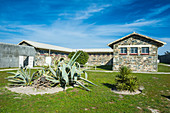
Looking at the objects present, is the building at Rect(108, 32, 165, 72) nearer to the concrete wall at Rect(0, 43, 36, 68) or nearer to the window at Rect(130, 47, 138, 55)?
the window at Rect(130, 47, 138, 55)

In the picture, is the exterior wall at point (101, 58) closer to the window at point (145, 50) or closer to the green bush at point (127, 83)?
the window at point (145, 50)

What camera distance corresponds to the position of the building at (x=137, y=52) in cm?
1609

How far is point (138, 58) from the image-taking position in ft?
54.5

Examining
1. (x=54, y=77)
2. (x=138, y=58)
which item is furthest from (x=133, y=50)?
(x=54, y=77)

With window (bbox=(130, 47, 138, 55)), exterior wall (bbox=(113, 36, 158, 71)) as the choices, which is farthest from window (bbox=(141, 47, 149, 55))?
window (bbox=(130, 47, 138, 55))

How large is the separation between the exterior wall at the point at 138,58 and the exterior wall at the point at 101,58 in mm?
11012

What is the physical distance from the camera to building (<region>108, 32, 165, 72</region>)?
16094 mm

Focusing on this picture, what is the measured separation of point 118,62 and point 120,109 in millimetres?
13884

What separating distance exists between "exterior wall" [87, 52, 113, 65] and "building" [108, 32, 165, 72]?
1102cm

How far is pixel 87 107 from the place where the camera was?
13.3ft

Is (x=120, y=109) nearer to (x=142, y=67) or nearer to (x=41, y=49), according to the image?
(x=142, y=67)

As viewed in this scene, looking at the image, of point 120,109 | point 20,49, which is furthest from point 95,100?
point 20,49

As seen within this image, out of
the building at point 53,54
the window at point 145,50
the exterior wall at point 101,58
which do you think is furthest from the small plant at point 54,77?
the exterior wall at point 101,58

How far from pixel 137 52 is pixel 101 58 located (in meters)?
12.8
